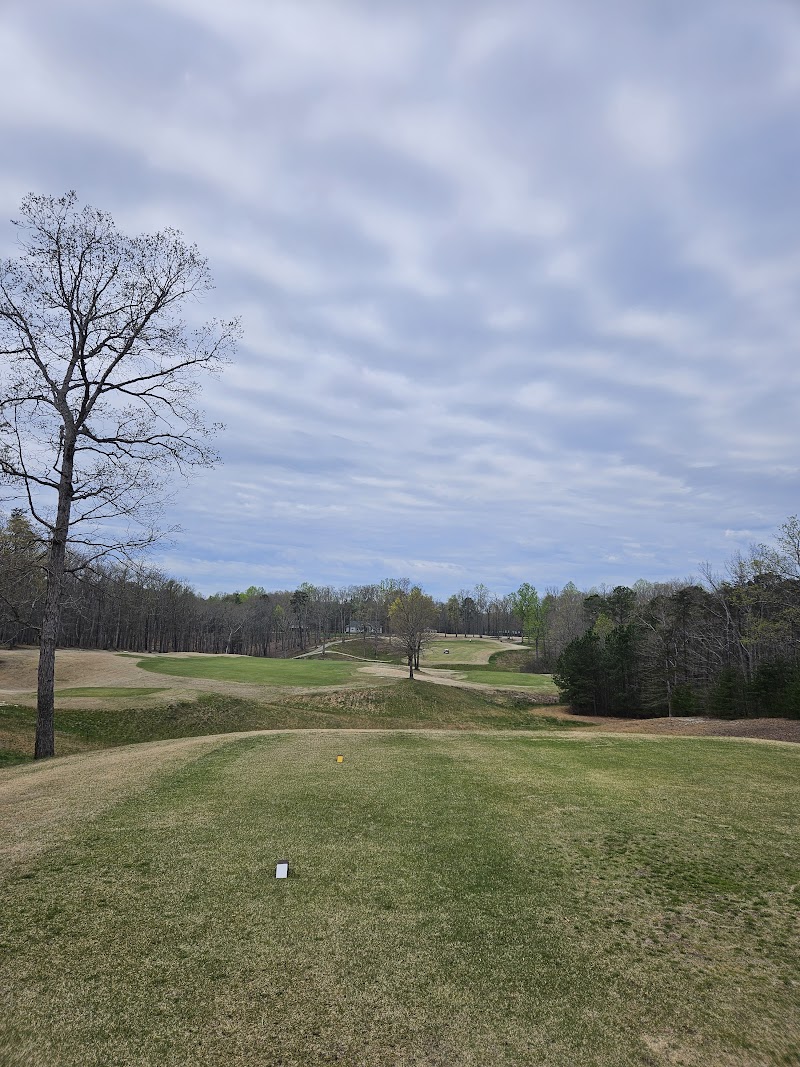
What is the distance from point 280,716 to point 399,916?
2428 centimetres

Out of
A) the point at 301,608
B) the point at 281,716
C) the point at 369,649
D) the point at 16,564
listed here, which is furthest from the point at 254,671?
the point at 301,608

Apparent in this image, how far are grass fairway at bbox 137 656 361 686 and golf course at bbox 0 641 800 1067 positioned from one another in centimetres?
3232

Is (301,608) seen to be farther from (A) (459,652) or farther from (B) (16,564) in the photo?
(B) (16,564)

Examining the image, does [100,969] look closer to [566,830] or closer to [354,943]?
[354,943]

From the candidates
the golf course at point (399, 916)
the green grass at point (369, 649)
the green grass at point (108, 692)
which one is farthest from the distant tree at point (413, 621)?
the golf course at point (399, 916)

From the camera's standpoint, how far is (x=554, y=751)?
44.5 feet

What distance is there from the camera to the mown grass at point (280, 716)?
21000 millimetres

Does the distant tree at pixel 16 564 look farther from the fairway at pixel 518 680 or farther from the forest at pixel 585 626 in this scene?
the fairway at pixel 518 680

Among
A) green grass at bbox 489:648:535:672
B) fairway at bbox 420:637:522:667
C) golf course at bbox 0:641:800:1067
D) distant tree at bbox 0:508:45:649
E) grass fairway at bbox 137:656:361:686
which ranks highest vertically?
distant tree at bbox 0:508:45:649

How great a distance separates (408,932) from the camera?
4.71 metres

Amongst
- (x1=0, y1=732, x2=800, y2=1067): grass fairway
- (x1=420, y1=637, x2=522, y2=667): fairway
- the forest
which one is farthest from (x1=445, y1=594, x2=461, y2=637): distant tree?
(x1=0, y1=732, x2=800, y2=1067): grass fairway

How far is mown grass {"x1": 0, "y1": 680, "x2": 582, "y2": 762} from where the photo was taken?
2100cm

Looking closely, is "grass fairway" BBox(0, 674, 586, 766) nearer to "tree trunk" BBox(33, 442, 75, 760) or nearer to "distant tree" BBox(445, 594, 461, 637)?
"tree trunk" BBox(33, 442, 75, 760)

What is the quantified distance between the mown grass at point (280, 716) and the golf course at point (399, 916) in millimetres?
11723
